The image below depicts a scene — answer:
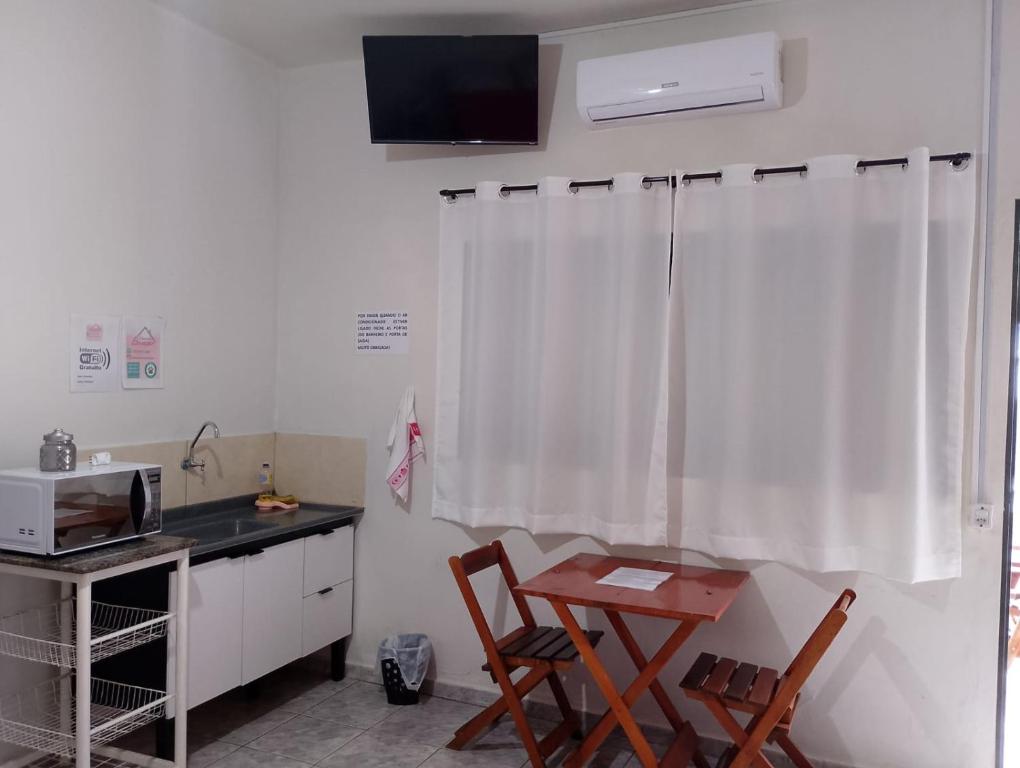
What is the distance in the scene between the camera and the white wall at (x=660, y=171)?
119 inches

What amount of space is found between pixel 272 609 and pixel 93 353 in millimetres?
1272

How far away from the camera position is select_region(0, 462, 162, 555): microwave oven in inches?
101

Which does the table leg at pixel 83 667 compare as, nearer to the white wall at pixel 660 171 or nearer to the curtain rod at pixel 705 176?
the white wall at pixel 660 171

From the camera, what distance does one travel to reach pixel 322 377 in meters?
4.16

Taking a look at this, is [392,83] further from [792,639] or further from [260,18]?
[792,639]

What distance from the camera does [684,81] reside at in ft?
10.5

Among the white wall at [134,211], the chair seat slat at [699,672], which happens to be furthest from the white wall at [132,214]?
the chair seat slat at [699,672]

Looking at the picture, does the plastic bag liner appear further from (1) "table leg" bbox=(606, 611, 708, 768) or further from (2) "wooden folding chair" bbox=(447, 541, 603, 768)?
(1) "table leg" bbox=(606, 611, 708, 768)

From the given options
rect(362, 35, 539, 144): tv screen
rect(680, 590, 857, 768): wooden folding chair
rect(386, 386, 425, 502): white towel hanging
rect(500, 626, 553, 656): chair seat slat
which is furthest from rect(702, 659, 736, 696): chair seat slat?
rect(362, 35, 539, 144): tv screen

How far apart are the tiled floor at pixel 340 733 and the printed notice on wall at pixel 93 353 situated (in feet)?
4.86

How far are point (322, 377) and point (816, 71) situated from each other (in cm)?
263

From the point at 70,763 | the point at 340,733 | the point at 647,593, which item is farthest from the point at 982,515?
the point at 70,763

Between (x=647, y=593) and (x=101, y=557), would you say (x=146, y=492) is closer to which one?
(x=101, y=557)

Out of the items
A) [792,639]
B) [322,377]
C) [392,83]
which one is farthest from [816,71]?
[322,377]
